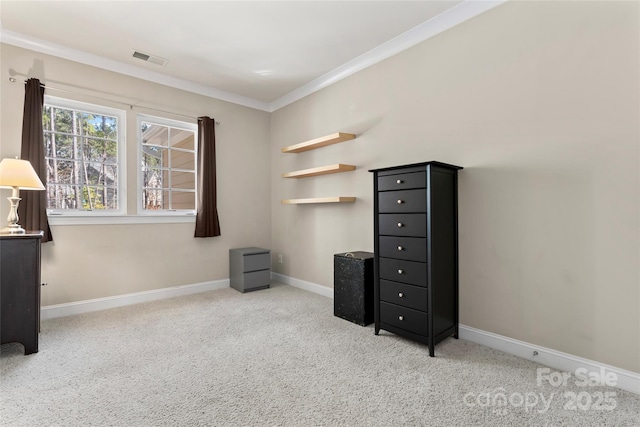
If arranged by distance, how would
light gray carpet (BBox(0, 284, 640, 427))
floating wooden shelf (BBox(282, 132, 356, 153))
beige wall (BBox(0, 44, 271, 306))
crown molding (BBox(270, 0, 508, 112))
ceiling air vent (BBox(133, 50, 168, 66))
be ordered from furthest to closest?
floating wooden shelf (BBox(282, 132, 356, 153)) → ceiling air vent (BBox(133, 50, 168, 66)) → beige wall (BBox(0, 44, 271, 306)) → crown molding (BBox(270, 0, 508, 112)) → light gray carpet (BBox(0, 284, 640, 427))

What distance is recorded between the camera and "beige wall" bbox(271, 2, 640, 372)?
1.76 m

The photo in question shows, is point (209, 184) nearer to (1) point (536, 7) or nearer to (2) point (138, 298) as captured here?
(2) point (138, 298)

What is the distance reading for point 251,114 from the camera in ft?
14.4

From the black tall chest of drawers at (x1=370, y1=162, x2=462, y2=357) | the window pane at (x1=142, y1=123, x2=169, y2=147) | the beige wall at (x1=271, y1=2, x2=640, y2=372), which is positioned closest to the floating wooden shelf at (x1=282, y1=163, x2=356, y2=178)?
the beige wall at (x1=271, y1=2, x2=640, y2=372)

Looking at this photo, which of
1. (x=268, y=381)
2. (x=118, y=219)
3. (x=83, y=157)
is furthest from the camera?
(x=118, y=219)

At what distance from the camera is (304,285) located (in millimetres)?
3986

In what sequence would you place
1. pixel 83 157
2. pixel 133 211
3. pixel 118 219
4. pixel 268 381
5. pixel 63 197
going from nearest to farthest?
pixel 268 381, pixel 63 197, pixel 83 157, pixel 118 219, pixel 133 211

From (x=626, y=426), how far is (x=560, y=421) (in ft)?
0.93

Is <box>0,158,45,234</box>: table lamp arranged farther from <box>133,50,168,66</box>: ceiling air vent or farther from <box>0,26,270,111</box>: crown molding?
<box>133,50,168,66</box>: ceiling air vent

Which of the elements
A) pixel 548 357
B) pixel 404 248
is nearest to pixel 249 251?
pixel 404 248

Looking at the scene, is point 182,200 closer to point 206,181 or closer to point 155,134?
point 206,181

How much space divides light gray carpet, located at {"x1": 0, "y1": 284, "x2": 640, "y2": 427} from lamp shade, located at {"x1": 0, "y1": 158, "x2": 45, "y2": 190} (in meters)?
1.21

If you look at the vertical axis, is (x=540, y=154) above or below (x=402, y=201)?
above

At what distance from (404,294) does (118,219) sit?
3.04 meters
